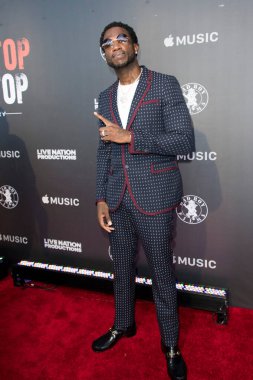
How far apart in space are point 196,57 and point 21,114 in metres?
1.60

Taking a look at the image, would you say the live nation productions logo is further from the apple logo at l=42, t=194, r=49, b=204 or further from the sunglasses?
the sunglasses

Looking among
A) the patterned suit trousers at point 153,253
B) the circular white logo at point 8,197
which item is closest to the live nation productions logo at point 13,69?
the circular white logo at point 8,197

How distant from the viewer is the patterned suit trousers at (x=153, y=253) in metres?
1.81

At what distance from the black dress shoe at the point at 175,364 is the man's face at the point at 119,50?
5.45ft

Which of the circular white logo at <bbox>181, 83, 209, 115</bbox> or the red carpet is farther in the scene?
the circular white logo at <bbox>181, 83, 209, 115</bbox>

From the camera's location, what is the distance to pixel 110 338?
214 centimetres

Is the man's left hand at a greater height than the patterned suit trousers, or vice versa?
the man's left hand

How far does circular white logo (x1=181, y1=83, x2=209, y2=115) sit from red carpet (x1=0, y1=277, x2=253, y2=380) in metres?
1.53

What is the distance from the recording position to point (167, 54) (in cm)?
231

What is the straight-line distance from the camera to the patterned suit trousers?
5.95ft

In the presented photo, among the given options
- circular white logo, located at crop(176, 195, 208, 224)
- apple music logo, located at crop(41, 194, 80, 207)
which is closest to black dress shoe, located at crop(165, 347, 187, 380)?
circular white logo, located at crop(176, 195, 208, 224)

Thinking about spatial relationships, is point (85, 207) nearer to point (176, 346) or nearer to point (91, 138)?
point (91, 138)

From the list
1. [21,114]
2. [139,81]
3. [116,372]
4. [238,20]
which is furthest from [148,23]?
[116,372]

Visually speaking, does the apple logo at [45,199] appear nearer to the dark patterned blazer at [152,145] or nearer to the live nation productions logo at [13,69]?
the live nation productions logo at [13,69]
